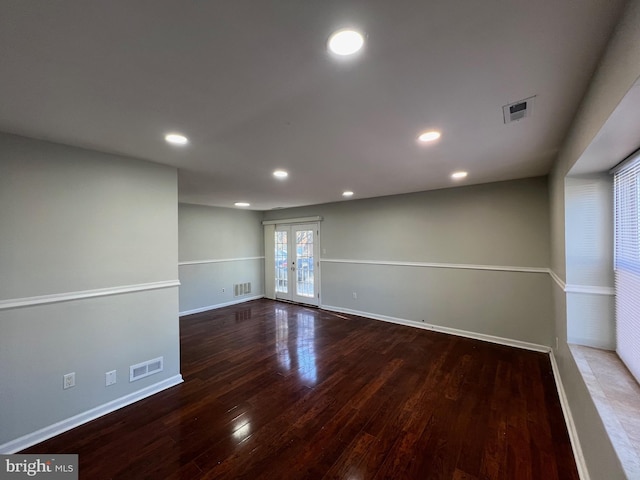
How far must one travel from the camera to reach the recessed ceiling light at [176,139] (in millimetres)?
1910

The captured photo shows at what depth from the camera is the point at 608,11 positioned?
88 cm

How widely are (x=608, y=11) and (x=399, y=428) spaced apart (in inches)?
102

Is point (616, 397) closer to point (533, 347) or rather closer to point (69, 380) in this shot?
point (533, 347)

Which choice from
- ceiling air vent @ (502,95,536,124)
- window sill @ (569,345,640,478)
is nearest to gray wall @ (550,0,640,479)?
window sill @ (569,345,640,478)

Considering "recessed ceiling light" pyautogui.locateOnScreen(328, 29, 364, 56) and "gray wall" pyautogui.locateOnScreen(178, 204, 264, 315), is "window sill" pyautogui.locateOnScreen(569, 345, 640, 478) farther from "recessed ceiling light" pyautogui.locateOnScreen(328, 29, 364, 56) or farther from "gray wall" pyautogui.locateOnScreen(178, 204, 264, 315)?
"gray wall" pyautogui.locateOnScreen(178, 204, 264, 315)

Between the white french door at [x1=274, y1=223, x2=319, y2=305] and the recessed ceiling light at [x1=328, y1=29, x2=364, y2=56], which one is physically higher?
the recessed ceiling light at [x1=328, y1=29, x2=364, y2=56]

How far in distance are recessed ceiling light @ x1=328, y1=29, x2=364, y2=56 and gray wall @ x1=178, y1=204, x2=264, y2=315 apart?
16.2 ft

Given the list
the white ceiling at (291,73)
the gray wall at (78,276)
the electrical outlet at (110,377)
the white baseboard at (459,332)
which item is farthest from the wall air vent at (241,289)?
the white ceiling at (291,73)

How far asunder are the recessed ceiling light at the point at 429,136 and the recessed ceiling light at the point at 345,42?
1.06 metres

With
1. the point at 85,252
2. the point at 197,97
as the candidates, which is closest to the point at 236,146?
the point at 197,97

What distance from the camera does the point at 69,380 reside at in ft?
6.80

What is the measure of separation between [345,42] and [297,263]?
5388 mm

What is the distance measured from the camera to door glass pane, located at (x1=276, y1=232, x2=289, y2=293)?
6438 millimetres

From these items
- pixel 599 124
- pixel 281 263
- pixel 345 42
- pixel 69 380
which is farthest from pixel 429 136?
pixel 281 263
